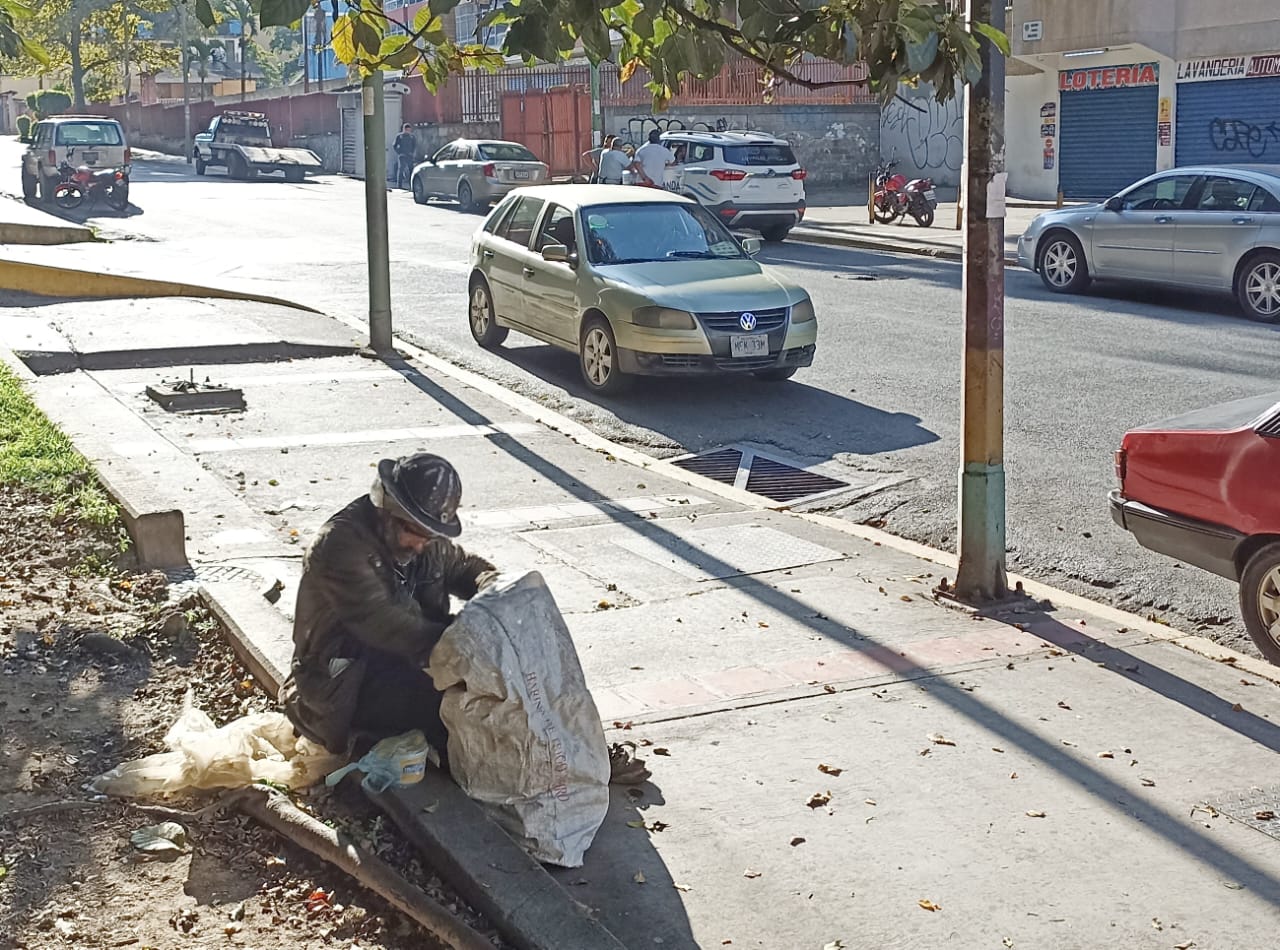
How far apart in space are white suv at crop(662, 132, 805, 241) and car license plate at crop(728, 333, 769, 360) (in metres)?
13.3

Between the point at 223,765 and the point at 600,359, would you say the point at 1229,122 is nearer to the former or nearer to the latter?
the point at 600,359

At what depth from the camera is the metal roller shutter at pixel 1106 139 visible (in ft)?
109

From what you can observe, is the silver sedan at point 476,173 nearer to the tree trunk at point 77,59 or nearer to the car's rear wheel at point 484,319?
the car's rear wheel at point 484,319

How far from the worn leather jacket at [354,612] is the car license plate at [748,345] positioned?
715 centimetres

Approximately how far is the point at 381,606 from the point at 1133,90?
3181cm

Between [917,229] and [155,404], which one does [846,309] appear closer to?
[155,404]

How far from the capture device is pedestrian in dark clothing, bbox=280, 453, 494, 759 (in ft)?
15.3

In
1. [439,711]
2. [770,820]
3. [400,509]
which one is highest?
[400,509]

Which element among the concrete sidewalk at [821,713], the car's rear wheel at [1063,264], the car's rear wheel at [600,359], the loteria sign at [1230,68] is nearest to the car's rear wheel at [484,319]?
the car's rear wheel at [600,359]

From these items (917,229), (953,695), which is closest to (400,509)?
(953,695)

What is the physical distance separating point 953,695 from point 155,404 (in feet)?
25.4

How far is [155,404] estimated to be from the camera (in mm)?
11867

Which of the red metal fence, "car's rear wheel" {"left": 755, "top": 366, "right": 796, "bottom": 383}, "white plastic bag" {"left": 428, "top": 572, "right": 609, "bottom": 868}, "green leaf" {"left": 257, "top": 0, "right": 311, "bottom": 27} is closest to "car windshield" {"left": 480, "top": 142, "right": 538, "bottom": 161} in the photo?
the red metal fence

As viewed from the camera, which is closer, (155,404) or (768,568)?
(768,568)
